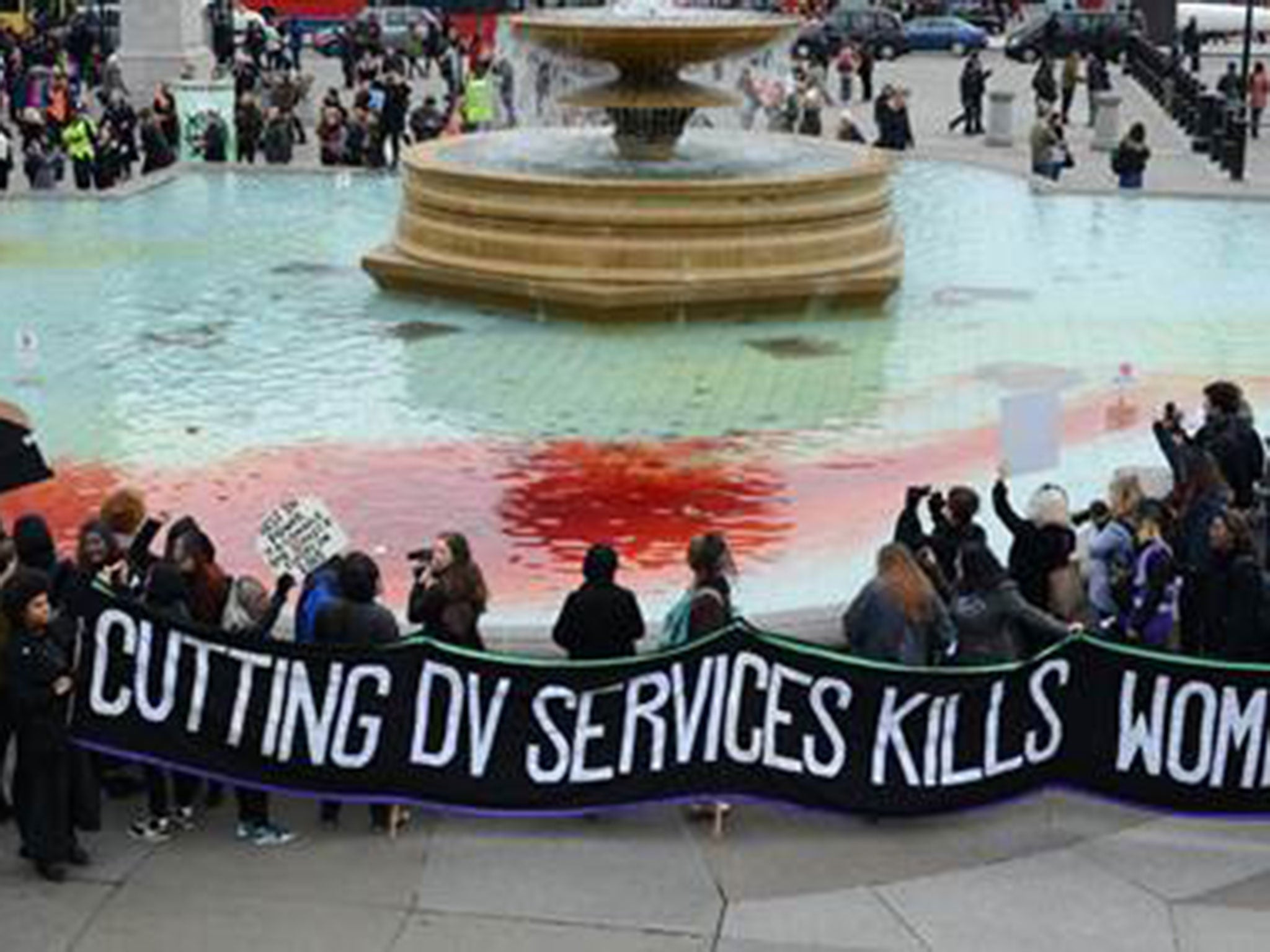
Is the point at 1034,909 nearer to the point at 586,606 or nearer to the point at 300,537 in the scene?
the point at 586,606

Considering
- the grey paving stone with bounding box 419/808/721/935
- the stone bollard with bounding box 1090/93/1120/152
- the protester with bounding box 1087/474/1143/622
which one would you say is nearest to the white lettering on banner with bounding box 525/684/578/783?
the grey paving stone with bounding box 419/808/721/935

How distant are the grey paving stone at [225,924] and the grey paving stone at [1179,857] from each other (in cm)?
325

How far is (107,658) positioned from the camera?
33.1 ft

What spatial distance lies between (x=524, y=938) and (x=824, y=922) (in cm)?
126

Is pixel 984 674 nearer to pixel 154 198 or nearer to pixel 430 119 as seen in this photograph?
pixel 154 198

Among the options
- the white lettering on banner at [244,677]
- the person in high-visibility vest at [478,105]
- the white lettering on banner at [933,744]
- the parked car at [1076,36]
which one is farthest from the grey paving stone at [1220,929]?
the parked car at [1076,36]

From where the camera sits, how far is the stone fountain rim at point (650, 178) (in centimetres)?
2122

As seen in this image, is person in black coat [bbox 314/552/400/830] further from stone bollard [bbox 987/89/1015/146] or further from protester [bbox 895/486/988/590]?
stone bollard [bbox 987/89/1015/146]

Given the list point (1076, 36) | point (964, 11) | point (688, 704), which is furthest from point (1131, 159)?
point (964, 11)

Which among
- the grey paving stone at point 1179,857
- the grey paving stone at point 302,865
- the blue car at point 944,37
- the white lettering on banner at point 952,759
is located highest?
the blue car at point 944,37

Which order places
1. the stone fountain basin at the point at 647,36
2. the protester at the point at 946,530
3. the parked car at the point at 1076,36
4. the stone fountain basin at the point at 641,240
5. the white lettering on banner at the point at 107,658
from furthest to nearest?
the parked car at the point at 1076,36
the stone fountain basin at the point at 647,36
the stone fountain basin at the point at 641,240
the protester at the point at 946,530
the white lettering on banner at the point at 107,658

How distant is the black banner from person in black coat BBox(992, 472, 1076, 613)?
49.3 inches

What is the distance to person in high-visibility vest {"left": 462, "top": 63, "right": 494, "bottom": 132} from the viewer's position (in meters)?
36.5

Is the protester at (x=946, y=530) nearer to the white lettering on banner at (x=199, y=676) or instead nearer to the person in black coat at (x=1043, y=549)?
the person in black coat at (x=1043, y=549)
